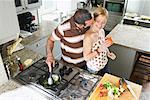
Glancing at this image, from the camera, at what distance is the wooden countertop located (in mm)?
2141

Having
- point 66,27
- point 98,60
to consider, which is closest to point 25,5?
point 66,27

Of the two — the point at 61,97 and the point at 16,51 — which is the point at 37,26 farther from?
the point at 61,97

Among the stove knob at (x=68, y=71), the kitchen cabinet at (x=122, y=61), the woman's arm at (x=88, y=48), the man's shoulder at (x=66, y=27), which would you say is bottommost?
the kitchen cabinet at (x=122, y=61)

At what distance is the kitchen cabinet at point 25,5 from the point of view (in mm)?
1988

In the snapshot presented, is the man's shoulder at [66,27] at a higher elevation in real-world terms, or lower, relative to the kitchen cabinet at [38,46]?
higher

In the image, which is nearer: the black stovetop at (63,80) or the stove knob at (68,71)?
the black stovetop at (63,80)

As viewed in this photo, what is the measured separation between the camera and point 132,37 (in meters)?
2.36

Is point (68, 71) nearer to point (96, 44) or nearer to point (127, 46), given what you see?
point (96, 44)

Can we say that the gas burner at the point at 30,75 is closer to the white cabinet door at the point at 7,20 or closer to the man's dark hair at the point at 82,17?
the white cabinet door at the point at 7,20

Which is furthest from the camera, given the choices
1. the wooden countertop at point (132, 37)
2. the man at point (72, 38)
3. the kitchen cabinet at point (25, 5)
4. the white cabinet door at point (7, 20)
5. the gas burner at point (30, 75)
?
the wooden countertop at point (132, 37)

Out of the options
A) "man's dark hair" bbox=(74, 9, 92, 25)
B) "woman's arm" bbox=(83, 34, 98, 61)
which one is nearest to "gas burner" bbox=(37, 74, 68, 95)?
"woman's arm" bbox=(83, 34, 98, 61)

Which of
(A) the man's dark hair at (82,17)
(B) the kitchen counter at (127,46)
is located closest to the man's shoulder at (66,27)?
(A) the man's dark hair at (82,17)

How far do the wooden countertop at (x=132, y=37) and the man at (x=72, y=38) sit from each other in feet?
2.93

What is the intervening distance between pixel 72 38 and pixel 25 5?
40.2 inches
